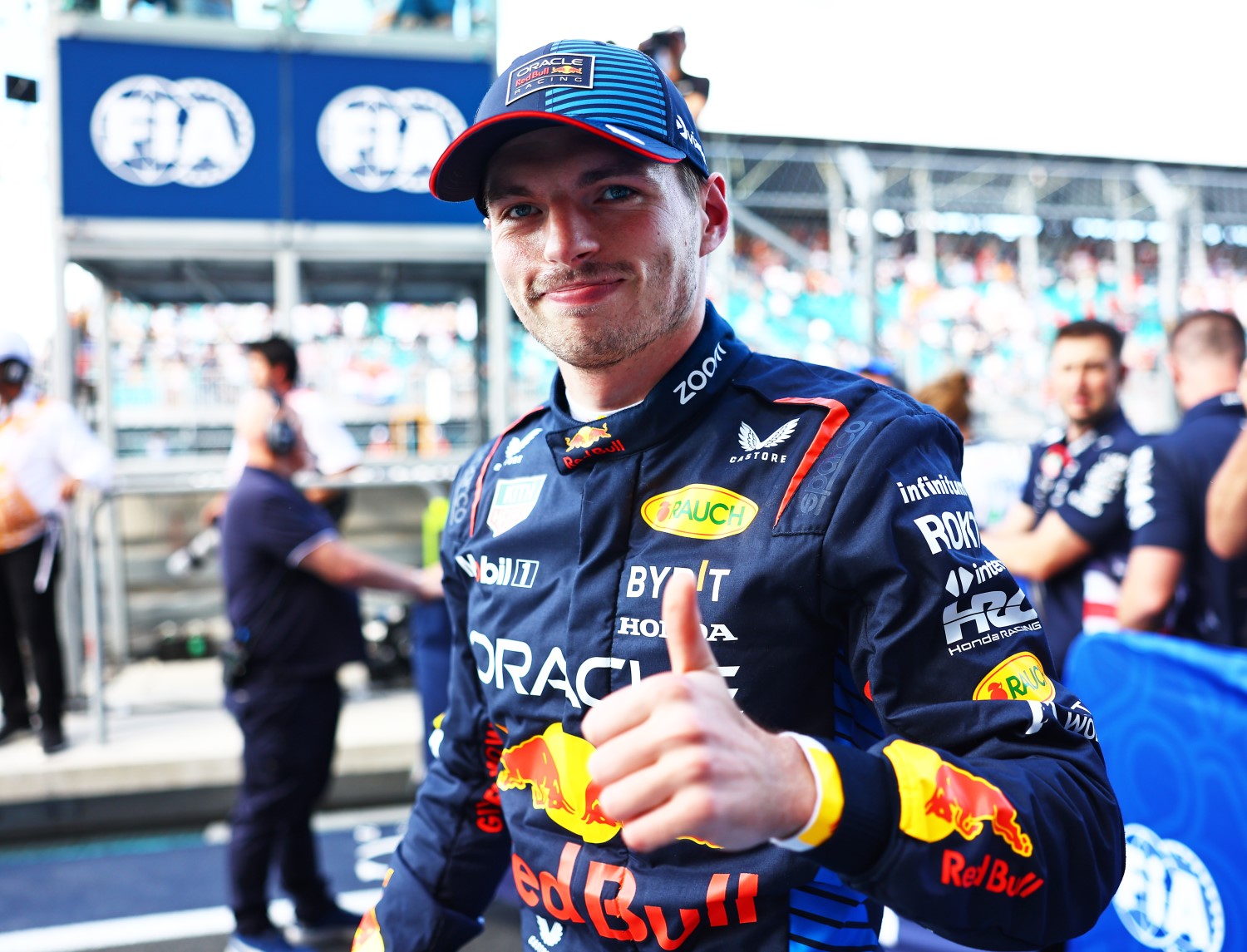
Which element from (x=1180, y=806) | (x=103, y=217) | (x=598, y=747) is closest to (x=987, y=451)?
(x=1180, y=806)

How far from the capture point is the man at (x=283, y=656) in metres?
3.13

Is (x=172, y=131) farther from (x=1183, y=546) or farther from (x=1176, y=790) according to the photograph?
(x=1176, y=790)

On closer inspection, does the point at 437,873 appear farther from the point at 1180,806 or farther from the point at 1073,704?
the point at 1180,806

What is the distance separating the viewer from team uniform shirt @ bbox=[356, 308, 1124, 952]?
2.82 feet

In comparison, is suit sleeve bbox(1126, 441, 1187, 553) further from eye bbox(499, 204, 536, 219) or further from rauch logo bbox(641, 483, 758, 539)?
eye bbox(499, 204, 536, 219)

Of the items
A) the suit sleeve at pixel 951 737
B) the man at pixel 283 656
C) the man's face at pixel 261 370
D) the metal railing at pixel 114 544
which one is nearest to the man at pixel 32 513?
the metal railing at pixel 114 544

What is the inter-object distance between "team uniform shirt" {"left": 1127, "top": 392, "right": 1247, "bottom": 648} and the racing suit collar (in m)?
1.96

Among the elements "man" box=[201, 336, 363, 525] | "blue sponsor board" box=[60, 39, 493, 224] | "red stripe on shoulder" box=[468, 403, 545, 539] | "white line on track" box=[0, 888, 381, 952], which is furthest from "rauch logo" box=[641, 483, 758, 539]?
"blue sponsor board" box=[60, 39, 493, 224]

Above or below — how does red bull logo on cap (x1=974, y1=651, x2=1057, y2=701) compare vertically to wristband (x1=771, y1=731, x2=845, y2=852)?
above

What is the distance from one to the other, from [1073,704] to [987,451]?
10.9 feet

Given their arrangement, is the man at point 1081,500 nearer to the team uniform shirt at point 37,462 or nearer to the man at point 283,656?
the man at point 283,656

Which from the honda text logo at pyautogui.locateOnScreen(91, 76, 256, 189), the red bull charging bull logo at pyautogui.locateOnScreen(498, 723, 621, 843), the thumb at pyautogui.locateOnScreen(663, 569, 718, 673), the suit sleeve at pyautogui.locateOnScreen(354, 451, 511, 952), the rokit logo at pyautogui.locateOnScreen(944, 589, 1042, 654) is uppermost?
the honda text logo at pyautogui.locateOnScreen(91, 76, 256, 189)

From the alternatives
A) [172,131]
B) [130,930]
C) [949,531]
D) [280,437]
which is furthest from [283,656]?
[172,131]

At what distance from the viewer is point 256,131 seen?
5.43m
